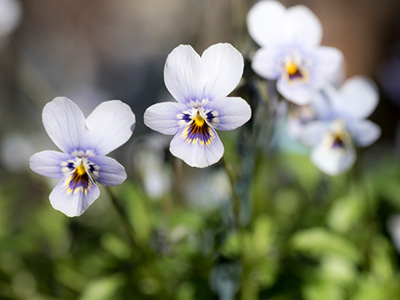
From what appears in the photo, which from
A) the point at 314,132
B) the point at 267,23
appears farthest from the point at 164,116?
the point at 314,132

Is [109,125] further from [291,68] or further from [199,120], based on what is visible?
[291,68]

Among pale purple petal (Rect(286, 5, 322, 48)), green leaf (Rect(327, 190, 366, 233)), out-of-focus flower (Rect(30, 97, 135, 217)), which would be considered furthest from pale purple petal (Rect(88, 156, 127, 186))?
green leaf (Rect(327, 190, 366, 233))

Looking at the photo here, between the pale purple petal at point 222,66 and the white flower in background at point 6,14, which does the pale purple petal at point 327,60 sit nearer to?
the pale purple petal at point 222,66

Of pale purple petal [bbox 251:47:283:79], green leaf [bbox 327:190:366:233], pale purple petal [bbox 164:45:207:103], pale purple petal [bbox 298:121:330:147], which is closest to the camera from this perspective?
pale purple petal [bbox 164:45:207:103]

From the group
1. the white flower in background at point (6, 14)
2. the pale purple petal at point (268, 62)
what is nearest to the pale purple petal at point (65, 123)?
the pale purple petal at point (268, 62)

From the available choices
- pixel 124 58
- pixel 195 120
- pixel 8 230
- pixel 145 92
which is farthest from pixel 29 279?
pixel 124 58

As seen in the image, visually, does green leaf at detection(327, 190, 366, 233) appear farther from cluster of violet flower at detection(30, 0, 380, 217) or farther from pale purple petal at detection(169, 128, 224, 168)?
pale purple petal at detection(169, 128, 224, 168)
